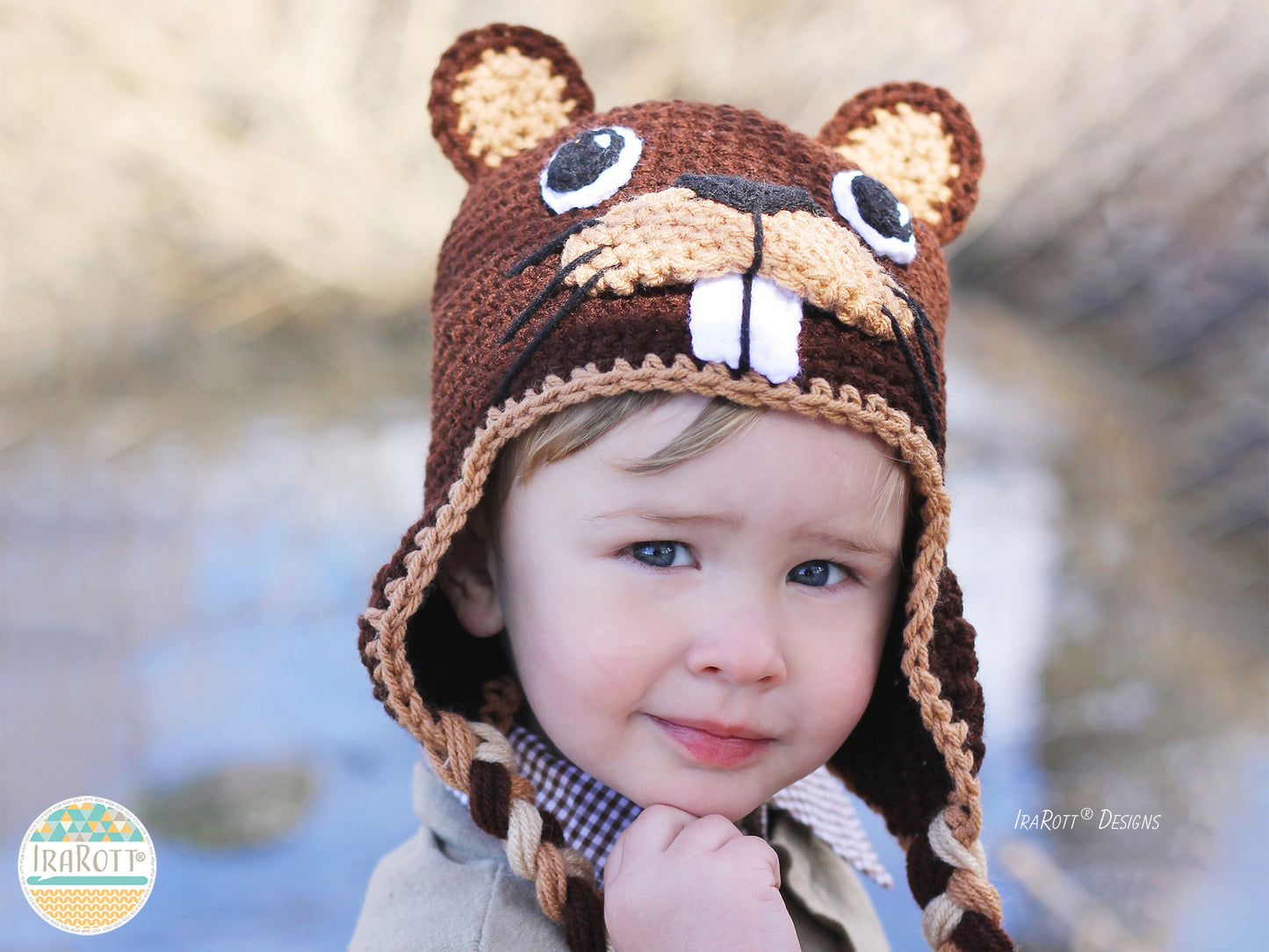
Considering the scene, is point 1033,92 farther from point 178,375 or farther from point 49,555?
point 49,555

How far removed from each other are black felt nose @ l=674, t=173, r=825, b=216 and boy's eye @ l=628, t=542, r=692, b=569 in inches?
13.6

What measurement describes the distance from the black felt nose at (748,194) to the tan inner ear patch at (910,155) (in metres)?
0.30

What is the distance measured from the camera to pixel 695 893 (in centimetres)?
85

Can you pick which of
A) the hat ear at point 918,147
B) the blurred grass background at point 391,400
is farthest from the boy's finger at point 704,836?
the blurred grass background at point 391,400

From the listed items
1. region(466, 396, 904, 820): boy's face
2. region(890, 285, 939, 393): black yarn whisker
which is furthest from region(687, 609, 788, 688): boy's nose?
region(890, 285, 939, 393): black yarn whisker

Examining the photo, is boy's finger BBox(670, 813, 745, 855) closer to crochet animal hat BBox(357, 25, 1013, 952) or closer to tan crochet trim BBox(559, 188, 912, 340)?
crochet animal hat BBox(357, 25, 1013, 952)

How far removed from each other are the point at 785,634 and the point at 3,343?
2.09m

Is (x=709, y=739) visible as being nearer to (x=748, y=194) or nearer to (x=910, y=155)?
(x=748, y=194)

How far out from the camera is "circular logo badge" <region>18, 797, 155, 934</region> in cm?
128

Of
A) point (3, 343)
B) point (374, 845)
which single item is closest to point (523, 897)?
point (374, 845)

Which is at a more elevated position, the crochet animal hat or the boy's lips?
the crochet animal hat

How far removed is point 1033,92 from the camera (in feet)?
8.05

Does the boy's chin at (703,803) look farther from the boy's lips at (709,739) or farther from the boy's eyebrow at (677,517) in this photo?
the boy's eyebrow at (677,517)

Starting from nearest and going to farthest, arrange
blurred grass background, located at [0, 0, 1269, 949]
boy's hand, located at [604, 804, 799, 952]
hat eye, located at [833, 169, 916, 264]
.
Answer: boy's hand, located at [604, 804, 799, 952] < hat eye, located at [833, 169, 916, 264] < blurred grass background, located at [0, 0, 1269, 949]
